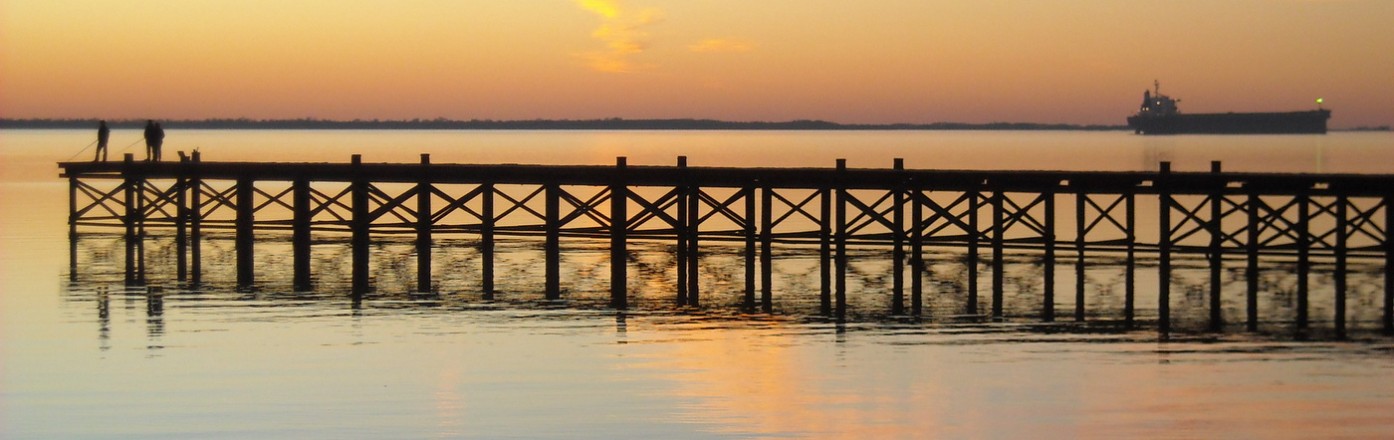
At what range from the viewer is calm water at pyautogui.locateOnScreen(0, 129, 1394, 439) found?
1667 cm

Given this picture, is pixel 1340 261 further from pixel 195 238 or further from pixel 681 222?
pixel 195 238

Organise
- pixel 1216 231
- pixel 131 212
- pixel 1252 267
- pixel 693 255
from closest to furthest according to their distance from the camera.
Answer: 1. pixel 1252 267
2. pixel 1216 231
3. pixel 693 255
4. pixel 131 212

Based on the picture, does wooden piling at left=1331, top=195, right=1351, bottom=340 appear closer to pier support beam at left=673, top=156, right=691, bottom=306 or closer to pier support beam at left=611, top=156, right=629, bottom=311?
pier support beam at left=673, top=156, right=691, bottom=306

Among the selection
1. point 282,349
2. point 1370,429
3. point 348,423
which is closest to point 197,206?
point 282,349

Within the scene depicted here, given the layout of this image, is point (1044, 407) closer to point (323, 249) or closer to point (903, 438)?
point (903, 438)

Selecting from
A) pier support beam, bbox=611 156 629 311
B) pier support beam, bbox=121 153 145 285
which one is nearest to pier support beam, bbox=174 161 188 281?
pier support beam, bbox=121 153 145 285

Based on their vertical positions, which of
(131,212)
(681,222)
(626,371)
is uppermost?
(131,212)

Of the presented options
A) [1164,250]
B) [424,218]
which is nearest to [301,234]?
[424,218]

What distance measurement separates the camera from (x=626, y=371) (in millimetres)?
19906

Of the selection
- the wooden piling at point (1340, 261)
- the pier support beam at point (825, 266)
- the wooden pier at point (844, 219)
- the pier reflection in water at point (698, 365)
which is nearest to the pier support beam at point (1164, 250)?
the wooden pier at point (844, 219)

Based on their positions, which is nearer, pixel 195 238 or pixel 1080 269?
pixel 1080 269

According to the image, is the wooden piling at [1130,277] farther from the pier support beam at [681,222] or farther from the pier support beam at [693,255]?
the pier support beam at [681,222]

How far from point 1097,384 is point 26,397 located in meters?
10.8

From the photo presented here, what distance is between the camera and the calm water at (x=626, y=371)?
54.7 feet
